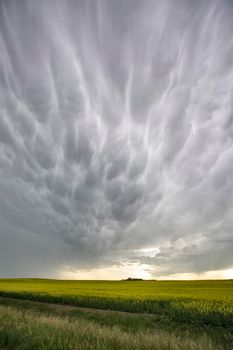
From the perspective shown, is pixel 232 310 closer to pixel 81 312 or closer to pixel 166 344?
pixel 166 344

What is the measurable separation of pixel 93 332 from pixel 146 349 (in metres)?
2.63

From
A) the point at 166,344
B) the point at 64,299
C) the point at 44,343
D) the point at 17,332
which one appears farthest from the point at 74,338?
the point at 64,299

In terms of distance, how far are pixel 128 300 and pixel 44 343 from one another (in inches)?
641

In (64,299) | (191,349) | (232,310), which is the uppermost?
(64,299)

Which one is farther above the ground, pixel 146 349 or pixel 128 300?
pixel 128 300

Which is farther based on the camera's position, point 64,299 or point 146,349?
point 64,299

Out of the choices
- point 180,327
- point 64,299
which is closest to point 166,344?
point 180,327

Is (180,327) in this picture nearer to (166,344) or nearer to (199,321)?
(199,321)

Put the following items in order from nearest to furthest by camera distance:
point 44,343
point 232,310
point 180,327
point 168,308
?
1. point 44,343
2. point 180,327
3. point 232,310
4. point 168,308

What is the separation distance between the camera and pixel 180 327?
1572 cm

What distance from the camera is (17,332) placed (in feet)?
30.9

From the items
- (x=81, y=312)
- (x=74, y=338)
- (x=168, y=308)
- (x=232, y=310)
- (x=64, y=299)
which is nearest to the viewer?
(x=74, y=338)

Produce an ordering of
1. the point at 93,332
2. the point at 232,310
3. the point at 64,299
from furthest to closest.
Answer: the point at 64,299, the point at 232,310, the point at 93,332

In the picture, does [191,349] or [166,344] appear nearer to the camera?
[191,349]
